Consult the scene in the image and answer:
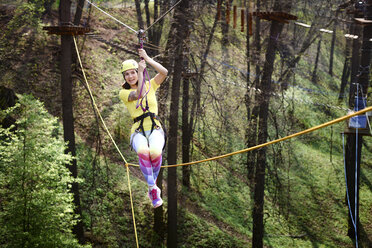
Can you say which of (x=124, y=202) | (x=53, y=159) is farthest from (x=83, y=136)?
(x=53, y=159)

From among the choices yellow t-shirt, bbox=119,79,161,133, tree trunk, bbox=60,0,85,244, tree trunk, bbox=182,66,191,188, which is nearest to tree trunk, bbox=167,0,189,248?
tree trunk, bbox=182,66,191,188

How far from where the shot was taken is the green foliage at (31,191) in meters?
8.66

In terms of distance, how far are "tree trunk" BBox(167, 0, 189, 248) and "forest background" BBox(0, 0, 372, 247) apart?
0.03m

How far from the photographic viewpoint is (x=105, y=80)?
55.4 feet

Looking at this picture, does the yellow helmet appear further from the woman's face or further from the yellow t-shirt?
the yellow t-shirt

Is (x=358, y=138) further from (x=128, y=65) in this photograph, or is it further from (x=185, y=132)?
(x=128, y=65)

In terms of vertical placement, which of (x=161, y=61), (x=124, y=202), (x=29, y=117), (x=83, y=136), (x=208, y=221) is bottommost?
(x=208, y=221)

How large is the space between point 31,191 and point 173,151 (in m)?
4.00

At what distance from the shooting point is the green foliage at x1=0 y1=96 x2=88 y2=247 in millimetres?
8664

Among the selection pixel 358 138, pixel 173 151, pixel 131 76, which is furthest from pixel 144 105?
pixel 358 138

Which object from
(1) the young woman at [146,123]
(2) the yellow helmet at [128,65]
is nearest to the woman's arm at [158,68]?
(1) the young woman at [146,123]

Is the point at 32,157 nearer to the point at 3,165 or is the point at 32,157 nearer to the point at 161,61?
the point at 3,165

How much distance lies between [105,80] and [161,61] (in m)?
5.62

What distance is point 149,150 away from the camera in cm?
512
